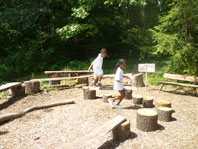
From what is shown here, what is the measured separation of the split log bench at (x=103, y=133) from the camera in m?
2.92

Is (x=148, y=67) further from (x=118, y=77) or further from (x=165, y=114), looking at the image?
(x=165, y=114)

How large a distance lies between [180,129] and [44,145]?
130 inches

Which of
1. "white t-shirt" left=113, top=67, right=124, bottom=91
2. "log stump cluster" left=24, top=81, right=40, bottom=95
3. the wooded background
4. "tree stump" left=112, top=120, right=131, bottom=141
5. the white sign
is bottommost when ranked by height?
"tree stump" left=112, top=120, right=131, bottom=141

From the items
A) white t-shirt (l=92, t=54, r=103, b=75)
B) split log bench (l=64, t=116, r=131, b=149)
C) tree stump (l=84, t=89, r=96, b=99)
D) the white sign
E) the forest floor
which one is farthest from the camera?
the white sign

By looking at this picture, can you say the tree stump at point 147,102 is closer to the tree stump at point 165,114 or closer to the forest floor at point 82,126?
the forest floor at point 82,126

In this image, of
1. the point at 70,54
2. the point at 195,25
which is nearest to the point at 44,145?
the point at 195,25

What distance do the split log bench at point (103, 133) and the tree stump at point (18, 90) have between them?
5.03 meters

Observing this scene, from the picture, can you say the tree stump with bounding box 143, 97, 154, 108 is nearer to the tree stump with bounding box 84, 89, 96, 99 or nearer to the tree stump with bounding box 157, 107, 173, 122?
the tree stump with bounding box 157, 107, 173, 122

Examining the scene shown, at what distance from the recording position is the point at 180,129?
417 cm

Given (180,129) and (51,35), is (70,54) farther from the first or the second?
(180,129)

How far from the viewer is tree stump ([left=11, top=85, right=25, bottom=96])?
705cm

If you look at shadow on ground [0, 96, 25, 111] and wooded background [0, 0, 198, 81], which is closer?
shadow on ground [0, 96, 25, 111]

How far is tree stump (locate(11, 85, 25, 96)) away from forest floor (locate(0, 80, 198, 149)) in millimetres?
504

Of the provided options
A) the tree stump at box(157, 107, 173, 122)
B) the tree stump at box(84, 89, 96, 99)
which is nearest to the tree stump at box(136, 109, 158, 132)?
the tree stump at box(157, 107, 173, 122)
